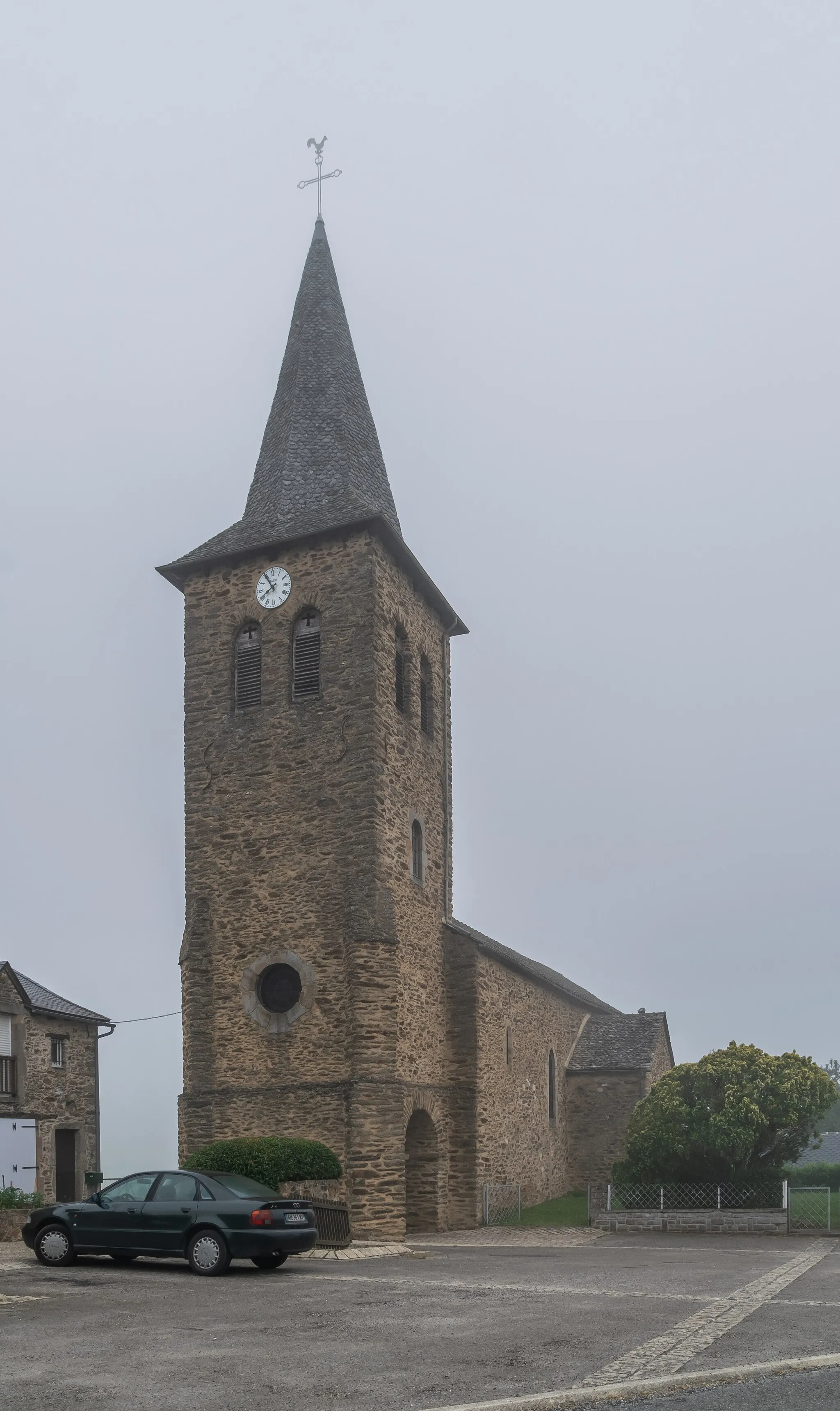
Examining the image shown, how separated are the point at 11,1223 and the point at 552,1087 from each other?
681 inches

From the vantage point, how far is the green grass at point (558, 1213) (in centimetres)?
2552

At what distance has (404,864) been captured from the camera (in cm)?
2503

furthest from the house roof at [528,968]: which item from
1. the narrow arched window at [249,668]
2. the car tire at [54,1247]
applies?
the car tire at [54,1247]

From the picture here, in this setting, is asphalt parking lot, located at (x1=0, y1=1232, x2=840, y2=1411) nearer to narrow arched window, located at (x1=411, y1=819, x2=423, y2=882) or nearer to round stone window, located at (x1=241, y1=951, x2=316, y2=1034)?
round stone window, located at (x1=241, y1=951, x2=316, y2=1034)

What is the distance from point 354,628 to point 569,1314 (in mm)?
15577

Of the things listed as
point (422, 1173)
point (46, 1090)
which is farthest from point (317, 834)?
point (46, 1090)

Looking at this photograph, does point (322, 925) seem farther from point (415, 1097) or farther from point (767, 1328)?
point (767, 1328)

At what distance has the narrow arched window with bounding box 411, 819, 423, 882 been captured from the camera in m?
25.8

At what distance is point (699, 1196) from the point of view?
78.5 feet

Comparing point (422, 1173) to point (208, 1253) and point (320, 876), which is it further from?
point (208, 1253)

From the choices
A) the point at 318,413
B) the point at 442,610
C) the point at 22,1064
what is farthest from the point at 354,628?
the point at 22,1064

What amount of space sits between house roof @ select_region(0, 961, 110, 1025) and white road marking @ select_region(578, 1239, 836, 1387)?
72.5 ft

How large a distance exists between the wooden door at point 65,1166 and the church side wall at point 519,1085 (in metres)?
12.0

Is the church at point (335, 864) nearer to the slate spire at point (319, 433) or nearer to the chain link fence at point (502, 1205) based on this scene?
the slate spire at point (319, 433)
